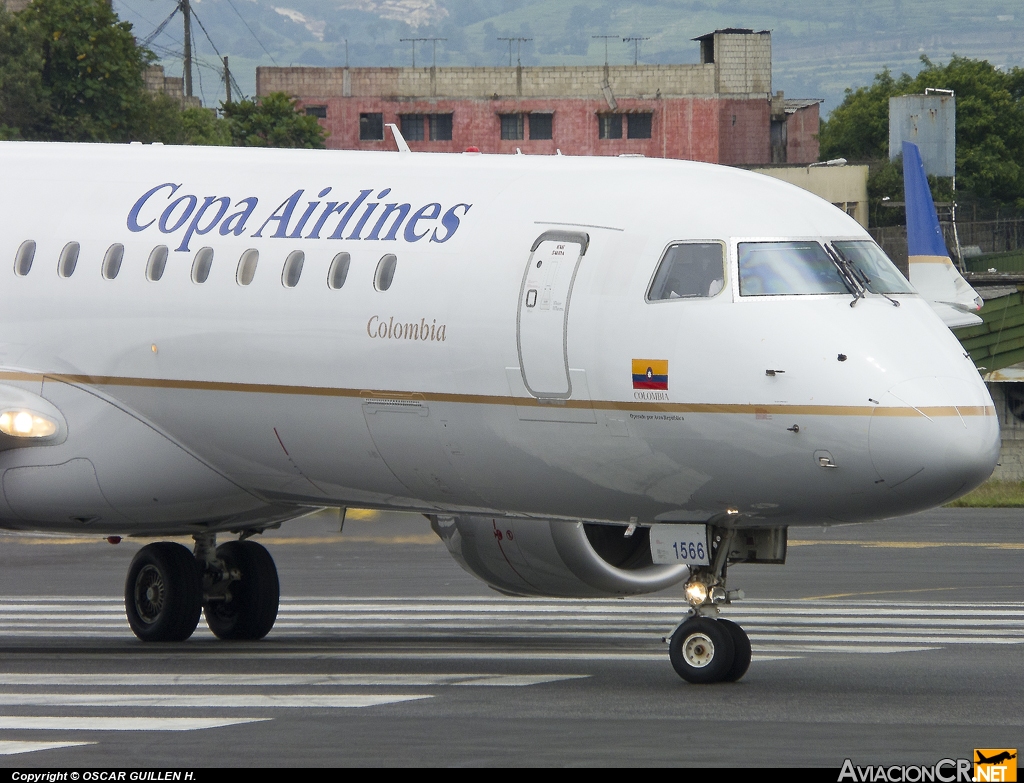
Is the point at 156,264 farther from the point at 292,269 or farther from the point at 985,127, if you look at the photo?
the point at 985,127

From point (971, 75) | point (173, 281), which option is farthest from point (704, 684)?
point (971, 75)

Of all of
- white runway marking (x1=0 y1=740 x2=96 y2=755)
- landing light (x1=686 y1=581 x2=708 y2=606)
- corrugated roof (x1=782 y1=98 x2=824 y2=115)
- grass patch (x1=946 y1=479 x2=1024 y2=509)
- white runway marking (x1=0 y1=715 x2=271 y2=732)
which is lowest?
white runway marking (x1=0 y1=715 x2=271 y2=732)

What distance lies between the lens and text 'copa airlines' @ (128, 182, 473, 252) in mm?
17031

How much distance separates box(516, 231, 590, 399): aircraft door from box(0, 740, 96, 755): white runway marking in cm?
488

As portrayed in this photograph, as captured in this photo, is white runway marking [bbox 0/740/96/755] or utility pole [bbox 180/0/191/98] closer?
white runway marking [bbox 0/740/96/755]

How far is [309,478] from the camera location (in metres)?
17.8

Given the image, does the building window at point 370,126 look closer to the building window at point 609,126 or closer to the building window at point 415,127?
the building window at point 415,127

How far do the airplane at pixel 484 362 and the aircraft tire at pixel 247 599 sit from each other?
4.23ft

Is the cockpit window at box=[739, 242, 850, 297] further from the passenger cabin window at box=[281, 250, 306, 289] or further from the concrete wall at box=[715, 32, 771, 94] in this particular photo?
the concrete wall at box=[715, 32, 771, 94]

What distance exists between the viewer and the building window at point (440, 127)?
4131 inches

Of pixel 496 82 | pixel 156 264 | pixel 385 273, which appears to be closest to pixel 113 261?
pixel 156 264

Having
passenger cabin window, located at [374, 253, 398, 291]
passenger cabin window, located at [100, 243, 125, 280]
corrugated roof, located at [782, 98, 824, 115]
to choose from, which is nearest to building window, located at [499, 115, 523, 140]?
corrugated roof, located at [782, 98, 824, 115]

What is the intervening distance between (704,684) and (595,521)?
5.54ft

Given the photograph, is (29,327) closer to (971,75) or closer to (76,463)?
(76,463)
